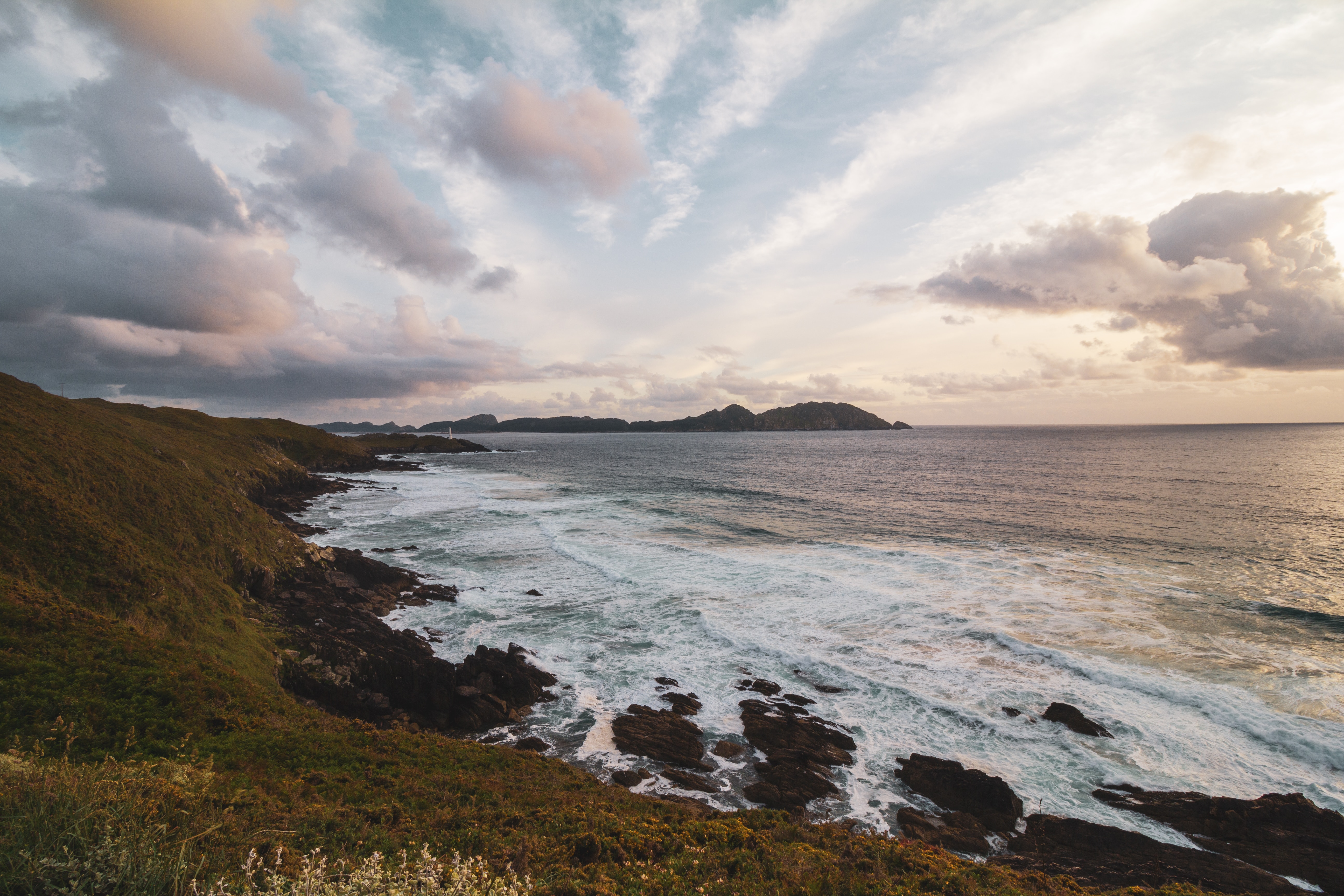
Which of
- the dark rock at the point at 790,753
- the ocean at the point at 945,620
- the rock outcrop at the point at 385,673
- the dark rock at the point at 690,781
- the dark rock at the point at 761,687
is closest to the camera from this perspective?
the dark rock at the point at 790,753

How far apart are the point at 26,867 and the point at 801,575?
1224 inches

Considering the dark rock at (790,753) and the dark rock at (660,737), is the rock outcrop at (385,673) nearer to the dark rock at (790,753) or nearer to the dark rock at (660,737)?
the dark rock at (660,737)

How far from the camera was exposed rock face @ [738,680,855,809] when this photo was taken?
1412 cm

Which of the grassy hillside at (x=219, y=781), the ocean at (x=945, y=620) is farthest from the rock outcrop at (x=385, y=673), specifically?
the ocean at (x=945, y=620)

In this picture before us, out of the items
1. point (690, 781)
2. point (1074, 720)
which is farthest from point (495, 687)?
point (1074, 720)

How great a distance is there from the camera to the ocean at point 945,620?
1559 cm

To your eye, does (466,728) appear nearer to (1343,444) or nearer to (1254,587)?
(1254,587)

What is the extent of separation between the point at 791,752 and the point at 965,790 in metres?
4.47

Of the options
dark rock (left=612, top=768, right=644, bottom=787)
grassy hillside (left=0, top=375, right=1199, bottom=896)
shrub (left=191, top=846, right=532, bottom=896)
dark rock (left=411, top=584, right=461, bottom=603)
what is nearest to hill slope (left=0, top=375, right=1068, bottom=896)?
grassy hillside (left=0, top=375, right=1199, bottom=896)

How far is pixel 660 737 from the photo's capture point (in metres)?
16.5

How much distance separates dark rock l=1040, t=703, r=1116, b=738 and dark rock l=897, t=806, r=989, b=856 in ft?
18.9

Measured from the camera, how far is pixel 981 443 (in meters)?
182

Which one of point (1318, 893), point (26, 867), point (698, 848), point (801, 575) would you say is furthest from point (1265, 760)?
point (26, 867)

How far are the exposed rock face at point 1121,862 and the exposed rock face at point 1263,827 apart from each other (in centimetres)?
58
